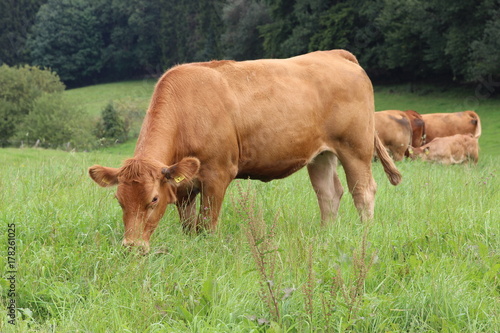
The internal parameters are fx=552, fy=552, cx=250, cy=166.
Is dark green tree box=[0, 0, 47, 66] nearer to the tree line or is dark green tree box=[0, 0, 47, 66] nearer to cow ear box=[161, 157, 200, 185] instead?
the tree line

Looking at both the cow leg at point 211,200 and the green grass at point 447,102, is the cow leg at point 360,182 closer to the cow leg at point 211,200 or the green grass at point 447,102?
the cow leg at point 211,200

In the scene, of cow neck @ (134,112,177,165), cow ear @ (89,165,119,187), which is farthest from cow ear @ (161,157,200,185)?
cow ear @ (89,165,119,187)

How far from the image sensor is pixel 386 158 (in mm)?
6949

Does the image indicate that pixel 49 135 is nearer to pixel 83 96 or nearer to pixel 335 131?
pixel 83 96

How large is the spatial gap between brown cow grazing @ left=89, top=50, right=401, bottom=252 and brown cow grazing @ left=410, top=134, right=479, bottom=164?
8.82 m

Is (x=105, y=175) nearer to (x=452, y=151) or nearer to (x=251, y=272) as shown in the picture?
(x=251, y=272)

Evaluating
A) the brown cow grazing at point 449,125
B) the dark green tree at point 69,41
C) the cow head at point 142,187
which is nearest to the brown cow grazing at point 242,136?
the cow head at point 142,187

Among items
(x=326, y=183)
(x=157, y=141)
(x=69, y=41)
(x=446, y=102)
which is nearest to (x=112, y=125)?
(x=446, y=102)

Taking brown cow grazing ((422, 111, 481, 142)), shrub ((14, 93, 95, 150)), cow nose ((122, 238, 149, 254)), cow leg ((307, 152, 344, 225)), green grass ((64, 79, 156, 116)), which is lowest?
green grass ((64, 79, 156, 116))

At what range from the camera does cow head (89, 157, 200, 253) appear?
4.33 m

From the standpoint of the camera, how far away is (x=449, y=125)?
1870 cm

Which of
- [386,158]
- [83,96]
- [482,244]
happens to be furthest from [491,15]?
[83,96]

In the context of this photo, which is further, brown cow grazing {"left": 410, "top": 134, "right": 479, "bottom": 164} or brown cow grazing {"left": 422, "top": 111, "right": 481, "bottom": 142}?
brown cow grazing {"left": 422, "top": 111, "right": 481, "bottom": 142}

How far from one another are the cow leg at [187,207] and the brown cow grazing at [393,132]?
11419 mm
